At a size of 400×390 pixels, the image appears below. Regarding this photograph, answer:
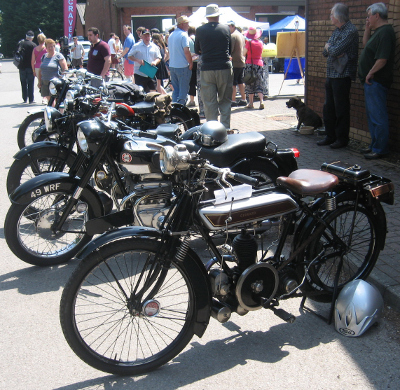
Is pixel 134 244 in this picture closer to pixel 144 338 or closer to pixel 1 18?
pixel 144 338

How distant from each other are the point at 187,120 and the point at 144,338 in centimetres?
488

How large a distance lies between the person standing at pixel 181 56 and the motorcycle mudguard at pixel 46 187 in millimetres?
6709

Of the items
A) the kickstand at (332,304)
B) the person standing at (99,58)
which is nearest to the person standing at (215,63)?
the person standing at (99,58)

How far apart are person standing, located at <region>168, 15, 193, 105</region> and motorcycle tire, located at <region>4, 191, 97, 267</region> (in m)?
6.72

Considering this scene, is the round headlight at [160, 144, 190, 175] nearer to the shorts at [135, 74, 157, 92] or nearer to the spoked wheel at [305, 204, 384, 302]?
the spoked wheel at [305, 204, 384, 302]

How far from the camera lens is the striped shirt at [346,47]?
7527 millimetres

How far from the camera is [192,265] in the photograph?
3.01 m

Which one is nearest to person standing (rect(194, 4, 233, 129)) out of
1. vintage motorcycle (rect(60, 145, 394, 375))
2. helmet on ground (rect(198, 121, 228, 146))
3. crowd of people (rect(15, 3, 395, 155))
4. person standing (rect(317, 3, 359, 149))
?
crowd of people (rect(15, 3, 395, 155))

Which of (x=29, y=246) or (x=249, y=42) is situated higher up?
(x=249, y=42)

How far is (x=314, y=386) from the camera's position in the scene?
9.65 ft

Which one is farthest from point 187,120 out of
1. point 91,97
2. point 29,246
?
point 29,246

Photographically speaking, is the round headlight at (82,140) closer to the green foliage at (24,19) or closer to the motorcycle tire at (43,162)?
the motorcycle tire at (43,162)

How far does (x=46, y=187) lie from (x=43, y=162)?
109 centimetres

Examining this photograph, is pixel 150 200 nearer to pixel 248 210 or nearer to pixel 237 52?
pixel 248 210
